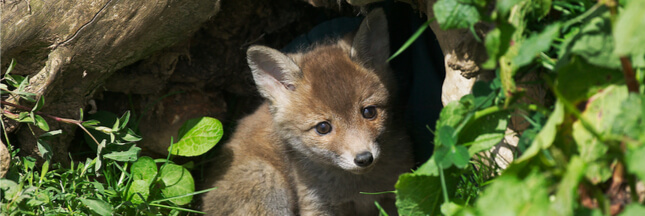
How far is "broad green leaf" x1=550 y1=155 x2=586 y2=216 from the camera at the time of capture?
1407 millimetres

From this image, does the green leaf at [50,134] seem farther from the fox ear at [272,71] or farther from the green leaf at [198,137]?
the fox ear at [272,71]

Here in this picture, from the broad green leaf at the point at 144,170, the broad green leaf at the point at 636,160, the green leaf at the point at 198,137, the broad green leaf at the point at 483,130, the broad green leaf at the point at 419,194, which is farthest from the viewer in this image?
the green leaf at the point at 198,137

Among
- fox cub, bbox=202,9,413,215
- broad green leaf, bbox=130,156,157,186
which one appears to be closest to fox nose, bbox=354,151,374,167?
fox cub, bbox=202,9,413,215

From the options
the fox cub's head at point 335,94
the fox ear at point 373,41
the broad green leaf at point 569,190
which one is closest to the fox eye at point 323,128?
the fox cub's head at point 335,94

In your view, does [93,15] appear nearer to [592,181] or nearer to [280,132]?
[280,132]

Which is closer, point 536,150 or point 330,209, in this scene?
point 536,150

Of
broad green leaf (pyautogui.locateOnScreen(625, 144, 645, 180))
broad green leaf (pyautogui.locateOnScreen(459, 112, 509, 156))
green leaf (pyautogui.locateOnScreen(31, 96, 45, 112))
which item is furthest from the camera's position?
green leaf (pyautogui.locateOnScreen(31, 96, 45, 112))

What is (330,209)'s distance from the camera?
3531 millimetres

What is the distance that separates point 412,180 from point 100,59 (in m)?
1.96

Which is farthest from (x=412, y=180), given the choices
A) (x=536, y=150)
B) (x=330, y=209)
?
(x=330, y=209)

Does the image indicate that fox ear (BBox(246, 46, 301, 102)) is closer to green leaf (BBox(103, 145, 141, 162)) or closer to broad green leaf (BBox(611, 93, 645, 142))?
green leaf (BBox(103, 145, 141, 162))

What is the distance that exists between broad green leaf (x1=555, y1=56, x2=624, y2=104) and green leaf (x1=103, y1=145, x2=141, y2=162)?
2373 mm

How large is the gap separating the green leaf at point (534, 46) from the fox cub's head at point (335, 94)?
56.2 inches

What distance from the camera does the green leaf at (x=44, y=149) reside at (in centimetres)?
289
